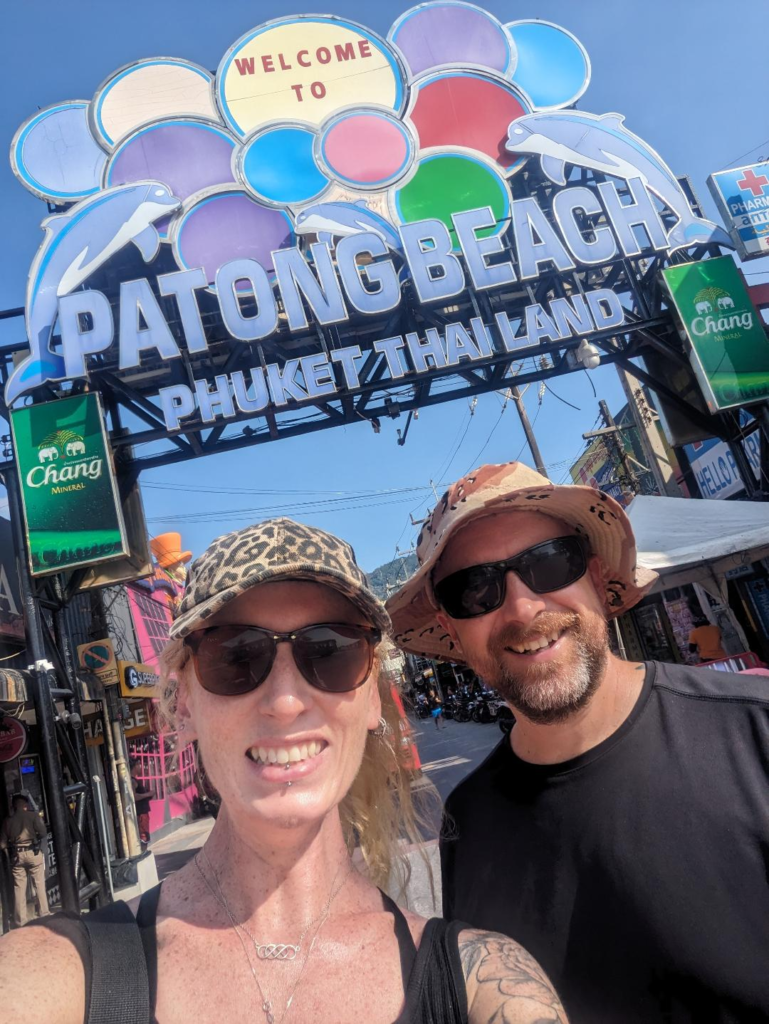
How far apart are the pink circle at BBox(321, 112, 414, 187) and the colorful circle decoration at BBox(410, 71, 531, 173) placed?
0.75 metres

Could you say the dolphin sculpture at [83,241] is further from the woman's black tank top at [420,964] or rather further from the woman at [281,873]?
the woman's black tank top at [420,964]

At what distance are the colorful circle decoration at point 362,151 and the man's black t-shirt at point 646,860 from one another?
9.50 metres

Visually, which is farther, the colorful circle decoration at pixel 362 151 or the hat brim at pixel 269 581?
the colorful circle decoration at pixel 362 151

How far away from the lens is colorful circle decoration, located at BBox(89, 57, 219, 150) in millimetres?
9195

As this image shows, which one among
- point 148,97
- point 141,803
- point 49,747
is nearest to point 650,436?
point 148,97

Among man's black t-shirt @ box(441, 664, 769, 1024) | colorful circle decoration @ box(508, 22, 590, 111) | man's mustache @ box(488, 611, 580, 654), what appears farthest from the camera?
colorful circle decoration @ box(508, 22, 590, 111)

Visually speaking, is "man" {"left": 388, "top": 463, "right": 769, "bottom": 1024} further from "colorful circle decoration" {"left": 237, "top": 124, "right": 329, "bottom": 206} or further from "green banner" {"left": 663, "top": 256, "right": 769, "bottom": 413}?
"colorful circle decoration" {"left": 237, "top": 124, "right": 329, "bottom": 206}

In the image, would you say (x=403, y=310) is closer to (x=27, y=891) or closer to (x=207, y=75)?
(x=207, y=75)

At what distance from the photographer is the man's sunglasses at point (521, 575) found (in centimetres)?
207

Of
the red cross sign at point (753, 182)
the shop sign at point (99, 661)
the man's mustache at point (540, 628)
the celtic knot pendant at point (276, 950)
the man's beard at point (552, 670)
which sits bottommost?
the celtic knot pendant at point (276, 950)

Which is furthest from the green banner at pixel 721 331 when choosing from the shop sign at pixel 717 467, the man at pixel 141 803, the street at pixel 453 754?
the man at pixel 141 803

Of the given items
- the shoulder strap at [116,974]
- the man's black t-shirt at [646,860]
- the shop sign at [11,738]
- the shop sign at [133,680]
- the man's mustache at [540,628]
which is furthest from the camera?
the shop sign at [133,680]

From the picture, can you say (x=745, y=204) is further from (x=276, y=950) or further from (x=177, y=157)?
(x=276, y=950)

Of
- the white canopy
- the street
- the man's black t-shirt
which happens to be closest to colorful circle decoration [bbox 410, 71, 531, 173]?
the white canopy
